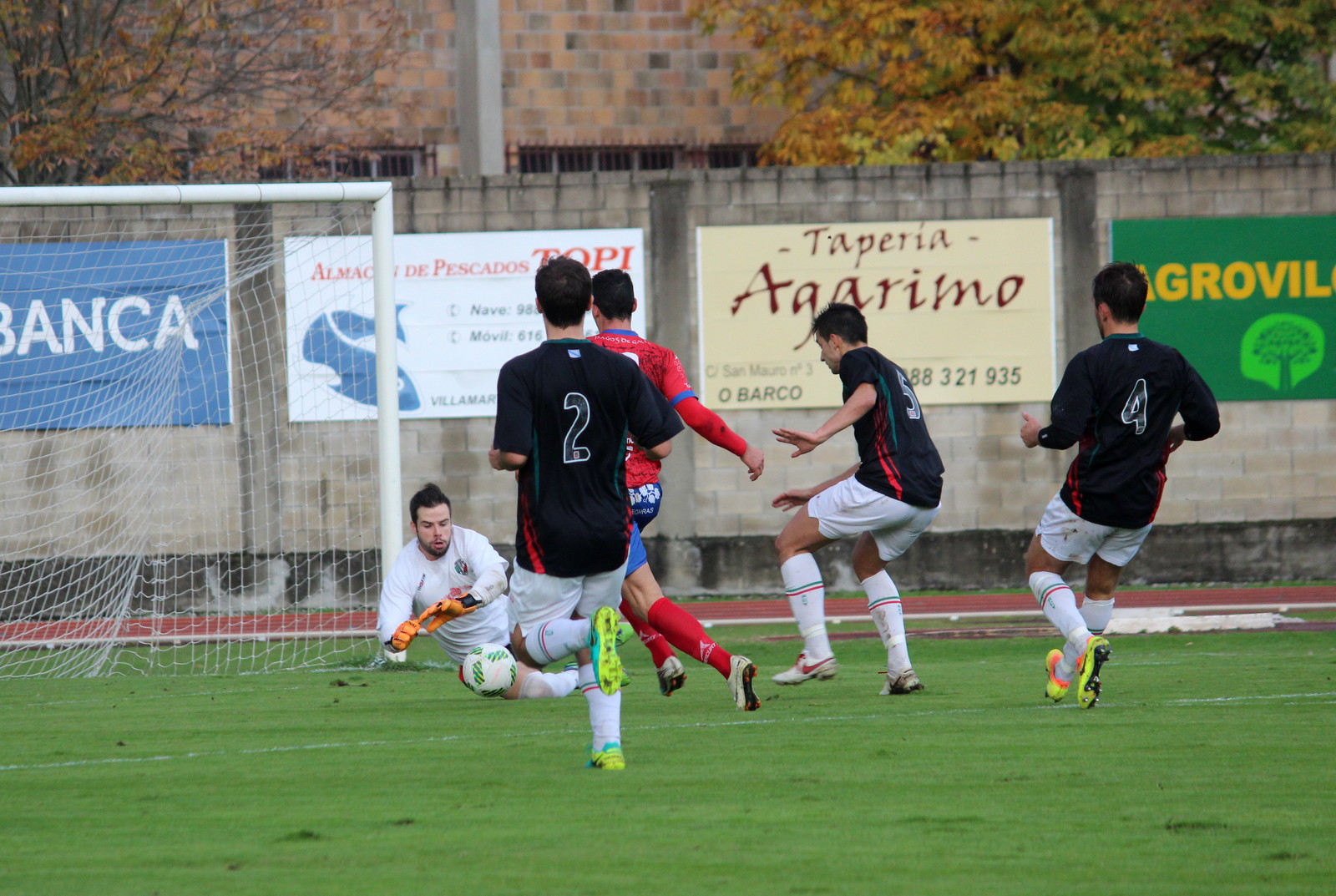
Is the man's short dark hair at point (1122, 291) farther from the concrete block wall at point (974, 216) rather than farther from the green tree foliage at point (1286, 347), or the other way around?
the green tree foliage at point (1286, 347)

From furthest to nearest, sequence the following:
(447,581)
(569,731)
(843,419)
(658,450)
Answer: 1. (447,581)
2. (843,419)
3. (569,731)
4. (658,450)

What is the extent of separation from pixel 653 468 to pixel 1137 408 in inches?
89.7

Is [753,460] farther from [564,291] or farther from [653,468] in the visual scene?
[564,291]

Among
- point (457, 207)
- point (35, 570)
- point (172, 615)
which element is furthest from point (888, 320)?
point (35, 570)

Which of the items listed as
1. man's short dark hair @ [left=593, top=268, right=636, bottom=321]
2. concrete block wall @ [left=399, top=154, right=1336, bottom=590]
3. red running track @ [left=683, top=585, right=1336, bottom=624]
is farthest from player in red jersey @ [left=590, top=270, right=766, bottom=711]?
concrete block wall @ [left=399, top=154, right=1336, bottom=590]

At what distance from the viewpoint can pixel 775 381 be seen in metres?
13.8

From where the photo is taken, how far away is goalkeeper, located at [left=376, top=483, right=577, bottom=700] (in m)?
7.27

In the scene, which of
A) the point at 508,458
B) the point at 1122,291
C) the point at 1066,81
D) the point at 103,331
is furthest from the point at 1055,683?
the point at 1066,81

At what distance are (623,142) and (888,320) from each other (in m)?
9.39

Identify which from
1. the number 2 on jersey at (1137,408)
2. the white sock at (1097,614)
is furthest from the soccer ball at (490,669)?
the number 2 on jersey at (1137,408)

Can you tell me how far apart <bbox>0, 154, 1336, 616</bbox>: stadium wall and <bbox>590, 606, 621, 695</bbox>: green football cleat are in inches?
338

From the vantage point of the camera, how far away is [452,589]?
7.68m

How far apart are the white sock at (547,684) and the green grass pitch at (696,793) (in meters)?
0.13

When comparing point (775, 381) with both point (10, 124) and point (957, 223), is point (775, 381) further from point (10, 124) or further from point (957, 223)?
point (10, 124)
